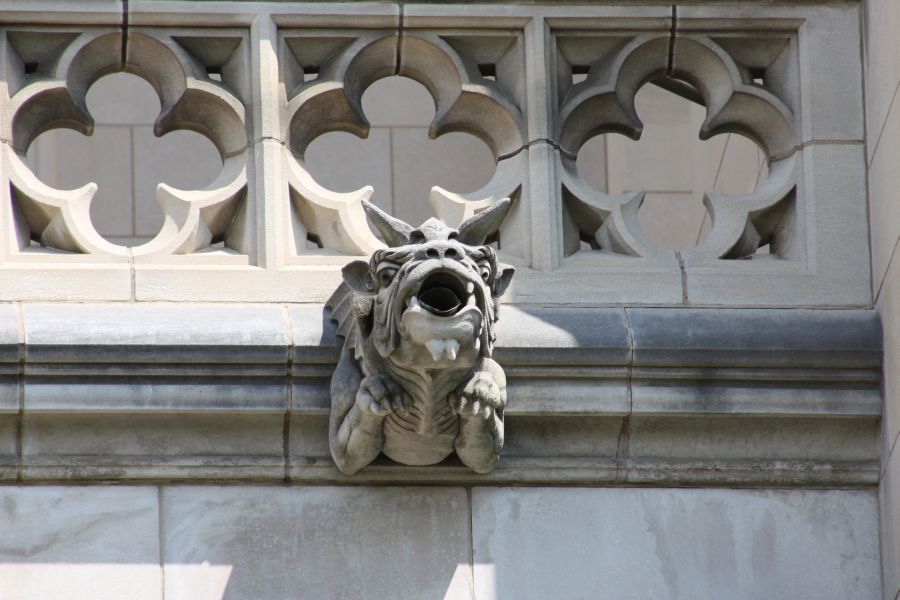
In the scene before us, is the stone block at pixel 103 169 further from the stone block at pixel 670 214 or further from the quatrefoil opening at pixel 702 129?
the quatrefoil opening at pixel 702 129

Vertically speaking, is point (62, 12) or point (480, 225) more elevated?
point (62, 12)

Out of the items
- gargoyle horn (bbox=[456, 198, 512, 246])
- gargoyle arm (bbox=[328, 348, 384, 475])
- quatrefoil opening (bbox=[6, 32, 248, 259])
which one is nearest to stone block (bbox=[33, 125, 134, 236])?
quatrefoil opening (bbox=[6, 32, 248, 259])

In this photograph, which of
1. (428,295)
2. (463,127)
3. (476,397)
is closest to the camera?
(428,295)

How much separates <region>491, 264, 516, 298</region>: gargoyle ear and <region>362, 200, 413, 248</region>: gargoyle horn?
0.25m

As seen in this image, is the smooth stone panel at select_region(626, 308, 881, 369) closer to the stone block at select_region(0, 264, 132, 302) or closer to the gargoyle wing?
the gargoyle wing

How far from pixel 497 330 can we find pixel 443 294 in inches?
16.0

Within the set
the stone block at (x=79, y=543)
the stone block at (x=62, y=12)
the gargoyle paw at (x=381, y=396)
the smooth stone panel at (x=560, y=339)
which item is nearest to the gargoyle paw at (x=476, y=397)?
the gargoyle paw at (x=381, y=396)

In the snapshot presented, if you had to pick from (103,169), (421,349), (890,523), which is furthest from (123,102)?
(890,523)

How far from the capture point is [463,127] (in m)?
7.86

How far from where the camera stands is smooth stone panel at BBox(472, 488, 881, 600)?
730 centimetres

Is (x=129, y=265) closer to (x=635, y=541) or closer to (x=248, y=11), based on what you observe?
(x=248, y=11)

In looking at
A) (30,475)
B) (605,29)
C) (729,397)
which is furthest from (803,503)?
(30,475)

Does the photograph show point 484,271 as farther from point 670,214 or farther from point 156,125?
point 670,214

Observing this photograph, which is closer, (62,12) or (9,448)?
(9,448)
